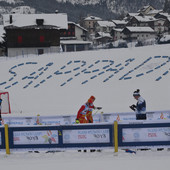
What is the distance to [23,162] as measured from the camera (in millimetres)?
8586

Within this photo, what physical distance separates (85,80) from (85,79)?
264mm

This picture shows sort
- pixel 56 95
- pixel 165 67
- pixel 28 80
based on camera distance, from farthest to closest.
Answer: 1. pixel 28 80
2. pixel 165 67
3. pixel 56 95

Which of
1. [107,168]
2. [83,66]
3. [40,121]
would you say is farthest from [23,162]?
[83,66]

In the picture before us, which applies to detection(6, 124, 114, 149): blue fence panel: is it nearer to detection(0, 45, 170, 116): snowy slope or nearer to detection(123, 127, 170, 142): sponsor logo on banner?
detection(123, 127, 170, 142): sponsor logo on banner

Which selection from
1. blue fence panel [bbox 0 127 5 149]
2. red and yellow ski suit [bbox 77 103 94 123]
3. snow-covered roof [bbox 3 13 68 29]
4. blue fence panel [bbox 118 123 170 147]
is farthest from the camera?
snow-covered roof [bbox 3 13 68 29]

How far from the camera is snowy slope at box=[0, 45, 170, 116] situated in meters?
23.3

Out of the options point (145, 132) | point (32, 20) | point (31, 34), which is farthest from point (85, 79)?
point (32, 20)

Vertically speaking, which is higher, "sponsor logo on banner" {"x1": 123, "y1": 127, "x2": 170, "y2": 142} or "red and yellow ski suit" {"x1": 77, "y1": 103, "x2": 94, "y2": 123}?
"red and yellow ski suit" {"x1": 77, "y1": 103, "x2": 94, "y2": 123}

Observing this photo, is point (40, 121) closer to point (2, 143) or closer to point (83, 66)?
point (2, 143)

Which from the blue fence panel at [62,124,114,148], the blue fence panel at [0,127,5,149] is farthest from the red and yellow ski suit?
the blue fence panel at [0,127,5,149]

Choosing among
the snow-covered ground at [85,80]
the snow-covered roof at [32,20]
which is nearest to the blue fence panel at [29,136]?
the snow-covered ground at [85,80]

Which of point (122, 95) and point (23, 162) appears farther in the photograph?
point (122, 95)

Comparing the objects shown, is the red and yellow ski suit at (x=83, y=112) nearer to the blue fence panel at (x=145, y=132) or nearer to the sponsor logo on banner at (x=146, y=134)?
the blue fence panel at (x=145, y=132)

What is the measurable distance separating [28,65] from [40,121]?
80.2ft
